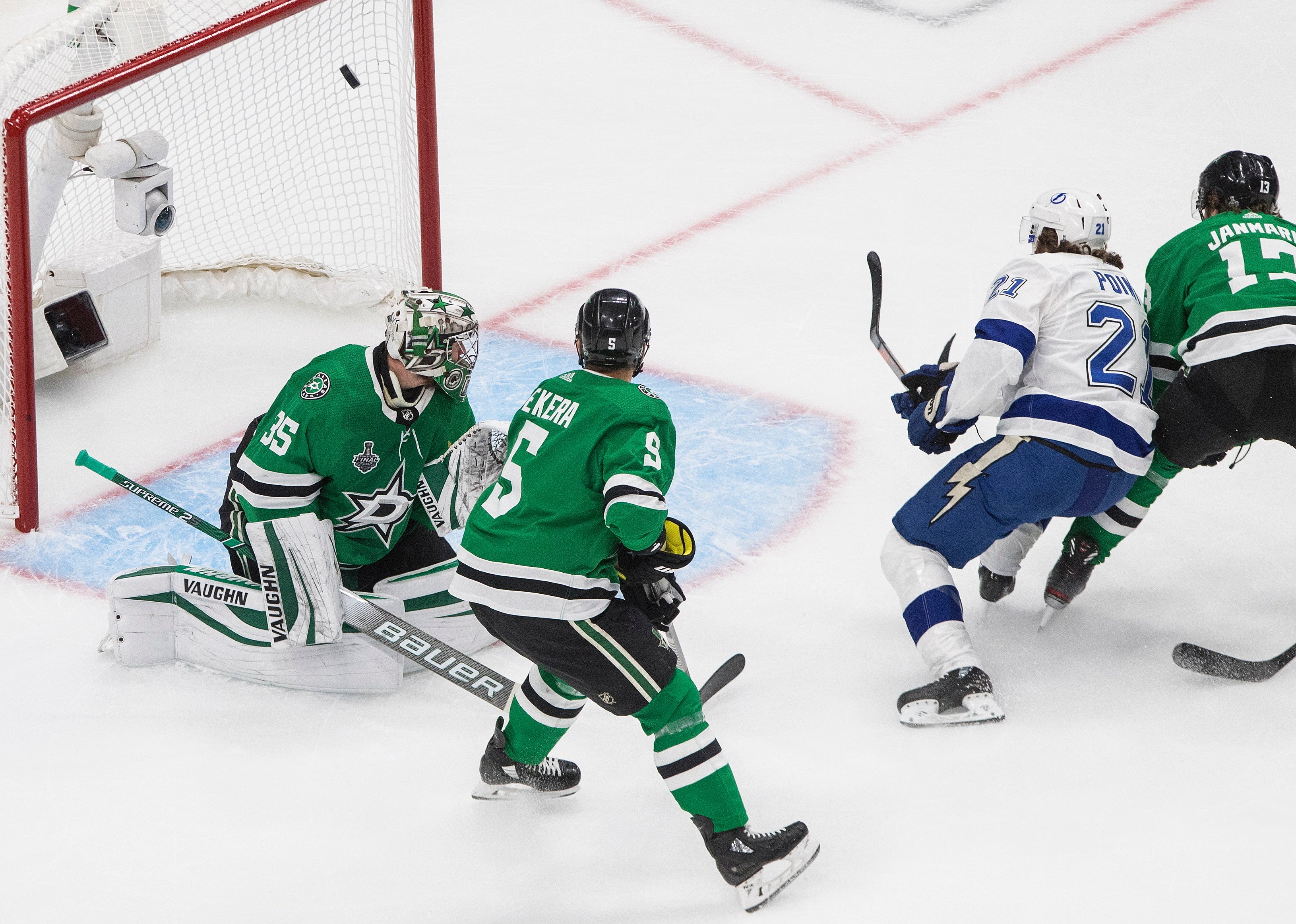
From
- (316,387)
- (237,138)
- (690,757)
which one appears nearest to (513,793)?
(690,757)

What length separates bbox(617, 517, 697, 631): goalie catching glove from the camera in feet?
7.74

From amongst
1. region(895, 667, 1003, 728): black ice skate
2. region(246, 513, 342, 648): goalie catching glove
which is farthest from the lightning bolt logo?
region(246, 513, 342, 648): goalie catching glove

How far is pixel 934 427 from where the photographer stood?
3.05 m

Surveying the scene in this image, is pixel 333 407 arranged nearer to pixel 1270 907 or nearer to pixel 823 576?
pixel 823 576

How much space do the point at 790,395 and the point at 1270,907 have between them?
80.5 inches

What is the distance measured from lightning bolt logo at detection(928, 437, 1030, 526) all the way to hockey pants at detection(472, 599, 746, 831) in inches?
30.6

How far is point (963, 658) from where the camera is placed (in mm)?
2891

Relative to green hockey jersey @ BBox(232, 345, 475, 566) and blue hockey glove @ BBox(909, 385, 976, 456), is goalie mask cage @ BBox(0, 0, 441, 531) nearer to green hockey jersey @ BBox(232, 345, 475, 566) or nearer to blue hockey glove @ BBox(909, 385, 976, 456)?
green hockey jersey @ BBox(232, 345, 475, 566)

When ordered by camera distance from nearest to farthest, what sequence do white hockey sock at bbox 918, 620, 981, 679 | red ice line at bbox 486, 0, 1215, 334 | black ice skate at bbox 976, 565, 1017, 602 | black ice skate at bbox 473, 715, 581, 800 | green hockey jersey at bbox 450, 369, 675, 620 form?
green hockey jersey at bbox 450, 369, 675, 620
black ice skate at bbox 473, 715, 581, 800
white hockey sock at bbox 918, 620, 981, 679
black ice skate at bbox 976, 565, 1017, 602
red ice line at bbox 486, 0, 1215, 334

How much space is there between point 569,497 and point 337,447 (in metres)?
0.63

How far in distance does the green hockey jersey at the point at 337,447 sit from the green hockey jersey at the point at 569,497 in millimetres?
457

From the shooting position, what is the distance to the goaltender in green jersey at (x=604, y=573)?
7.53ft

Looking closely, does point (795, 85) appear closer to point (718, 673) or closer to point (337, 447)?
point (718, 673)

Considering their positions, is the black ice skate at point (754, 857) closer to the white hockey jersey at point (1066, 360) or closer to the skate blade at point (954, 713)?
the skate blade at point (954, 713)
